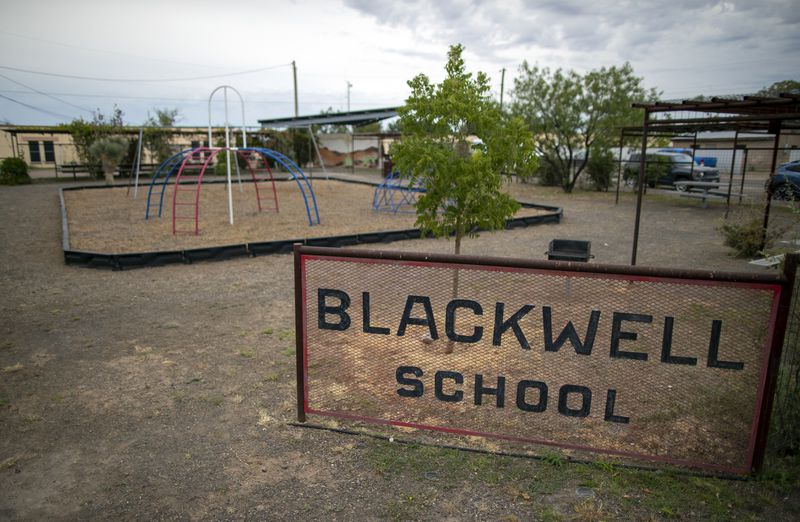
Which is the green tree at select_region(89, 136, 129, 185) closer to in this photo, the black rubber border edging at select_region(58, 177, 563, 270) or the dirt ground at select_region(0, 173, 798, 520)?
the black rubber border edging at select_region(58, 177, 563, 270)

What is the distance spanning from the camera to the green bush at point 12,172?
2514 centimetres

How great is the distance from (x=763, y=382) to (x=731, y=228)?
8787 mm

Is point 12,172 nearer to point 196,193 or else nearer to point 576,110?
point 196,193

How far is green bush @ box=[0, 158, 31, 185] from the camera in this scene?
2514cm

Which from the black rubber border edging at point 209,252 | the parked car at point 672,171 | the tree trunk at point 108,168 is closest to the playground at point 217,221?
the black rubber border edging at point 209,252

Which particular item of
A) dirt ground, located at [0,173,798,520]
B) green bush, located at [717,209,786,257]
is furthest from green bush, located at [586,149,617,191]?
dirt ground, located at [0,173,798,520]

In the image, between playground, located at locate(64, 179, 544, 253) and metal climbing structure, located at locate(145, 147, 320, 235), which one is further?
metal climbing structure, located at locate(145, 147, 320, 235)

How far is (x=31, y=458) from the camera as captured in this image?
3727 millimetres

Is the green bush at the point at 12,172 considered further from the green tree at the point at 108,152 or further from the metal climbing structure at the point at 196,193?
the metal climbing structure at the point at 196,193

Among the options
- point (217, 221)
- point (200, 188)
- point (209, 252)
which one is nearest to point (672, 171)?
point (217, 221)

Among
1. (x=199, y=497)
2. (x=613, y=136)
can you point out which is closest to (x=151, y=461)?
(x=199, y=497)

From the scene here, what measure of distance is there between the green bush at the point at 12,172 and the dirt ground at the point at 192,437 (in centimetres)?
2175

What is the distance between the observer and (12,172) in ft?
83.1

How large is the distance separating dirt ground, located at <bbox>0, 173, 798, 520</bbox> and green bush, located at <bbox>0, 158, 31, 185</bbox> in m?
21.7
